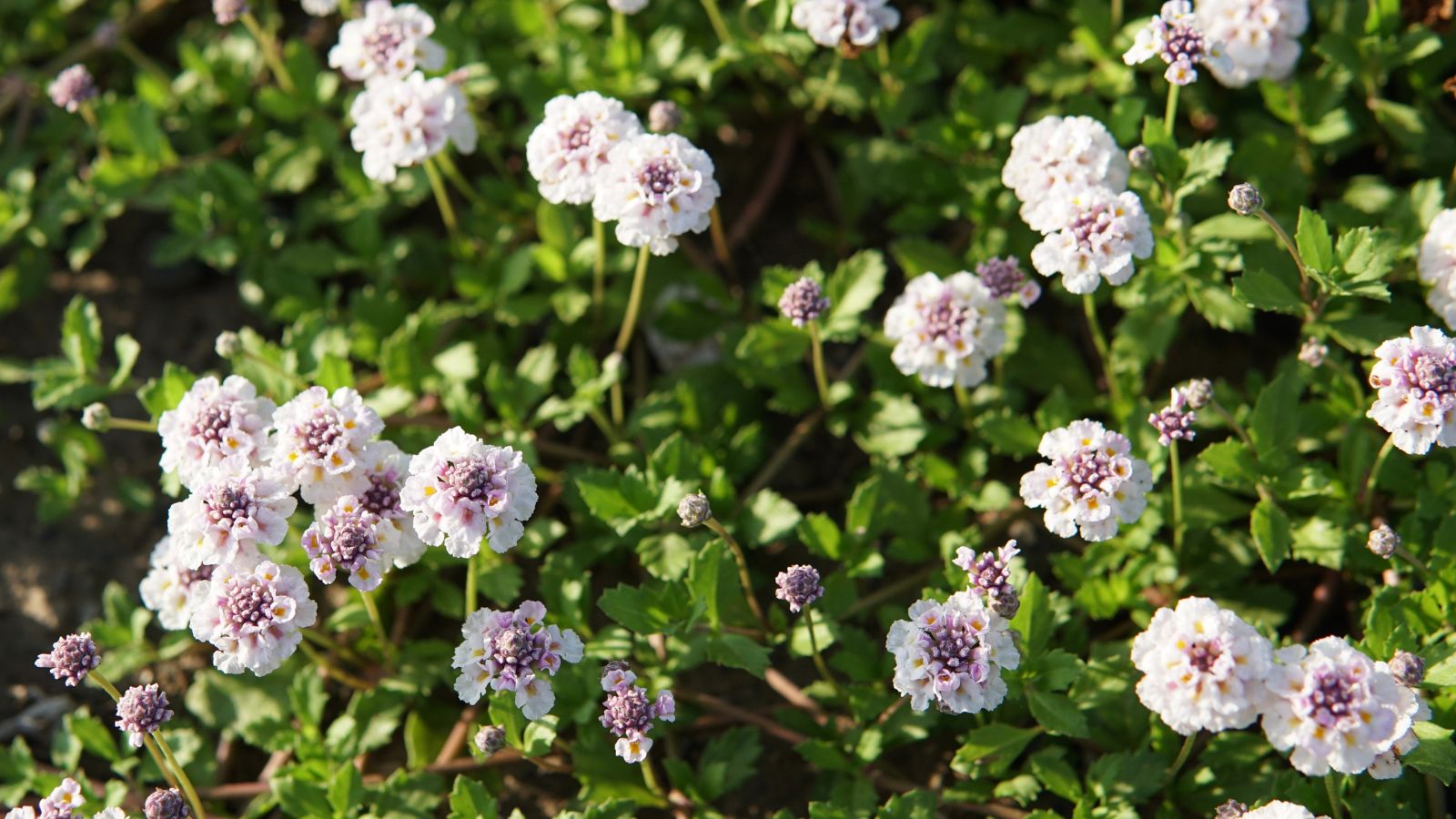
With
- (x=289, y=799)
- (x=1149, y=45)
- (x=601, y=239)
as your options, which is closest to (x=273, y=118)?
(x=601, y=239)

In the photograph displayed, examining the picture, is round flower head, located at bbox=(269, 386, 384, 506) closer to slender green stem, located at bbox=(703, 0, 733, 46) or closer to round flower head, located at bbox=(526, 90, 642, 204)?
round flower head, located at bbox=(526, 90, 642, 204)

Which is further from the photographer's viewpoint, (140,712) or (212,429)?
(212,429)

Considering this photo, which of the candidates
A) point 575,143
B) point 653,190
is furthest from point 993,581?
point 575,143

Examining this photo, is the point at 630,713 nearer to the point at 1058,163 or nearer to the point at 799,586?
the point at 799,586

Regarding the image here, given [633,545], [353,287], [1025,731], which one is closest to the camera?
[1025,731]

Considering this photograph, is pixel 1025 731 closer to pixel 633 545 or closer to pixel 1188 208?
pixel 633 545

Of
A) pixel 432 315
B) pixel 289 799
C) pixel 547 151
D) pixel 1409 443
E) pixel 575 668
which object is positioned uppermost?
pixel 547 151

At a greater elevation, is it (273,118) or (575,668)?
(273,118)
